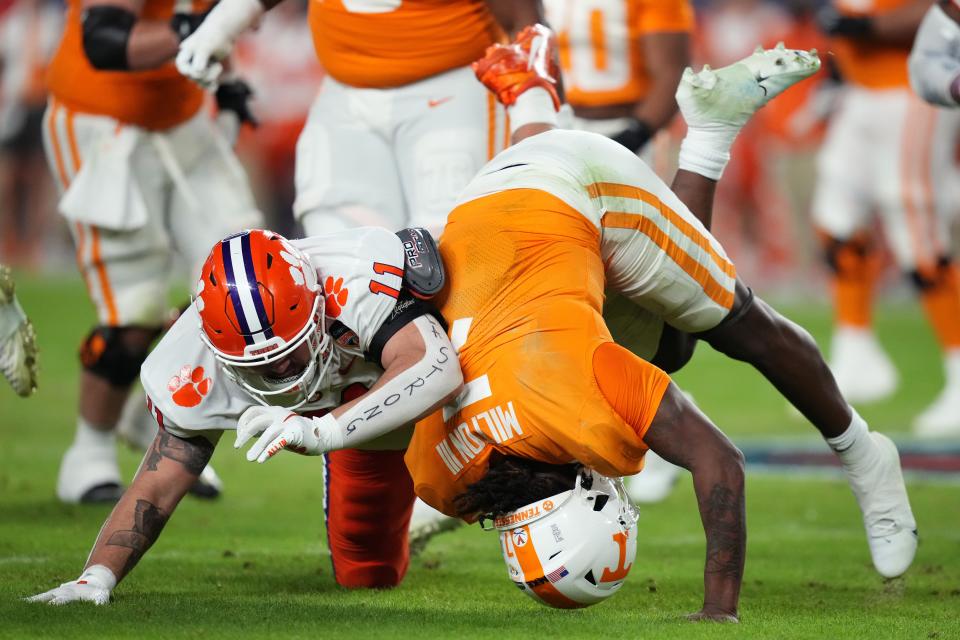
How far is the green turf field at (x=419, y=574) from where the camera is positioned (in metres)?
3.54

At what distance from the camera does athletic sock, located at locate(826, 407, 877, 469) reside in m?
4.36

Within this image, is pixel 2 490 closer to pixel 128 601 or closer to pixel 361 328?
pixel 128 601

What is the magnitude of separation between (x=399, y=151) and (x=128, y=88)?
132 centimetres

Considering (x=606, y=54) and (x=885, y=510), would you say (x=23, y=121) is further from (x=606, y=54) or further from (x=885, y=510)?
(x=885, y=510)

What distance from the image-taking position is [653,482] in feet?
20.2

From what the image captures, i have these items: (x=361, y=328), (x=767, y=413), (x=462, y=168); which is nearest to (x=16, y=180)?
(x=767, y=413)

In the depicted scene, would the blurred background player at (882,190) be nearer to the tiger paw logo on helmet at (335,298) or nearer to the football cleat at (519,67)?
the football cleat at (519,67)

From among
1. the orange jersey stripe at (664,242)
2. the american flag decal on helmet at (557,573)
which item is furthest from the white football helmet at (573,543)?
the orange jersey stripe at (664,242)

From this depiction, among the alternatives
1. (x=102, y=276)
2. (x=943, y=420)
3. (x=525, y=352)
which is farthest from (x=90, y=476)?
(x=943, y=420)

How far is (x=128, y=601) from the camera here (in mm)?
3766

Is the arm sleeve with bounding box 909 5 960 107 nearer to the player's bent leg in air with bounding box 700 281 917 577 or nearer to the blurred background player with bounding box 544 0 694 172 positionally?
the blurred background player with bounding box 544 0 694 172

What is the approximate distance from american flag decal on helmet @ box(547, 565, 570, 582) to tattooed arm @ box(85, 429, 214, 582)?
0.96 m

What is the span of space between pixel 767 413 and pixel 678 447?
16.5ft

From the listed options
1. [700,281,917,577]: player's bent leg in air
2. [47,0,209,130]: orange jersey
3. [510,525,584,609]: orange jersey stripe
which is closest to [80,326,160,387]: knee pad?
[47,0,209,130]: orange jersey
